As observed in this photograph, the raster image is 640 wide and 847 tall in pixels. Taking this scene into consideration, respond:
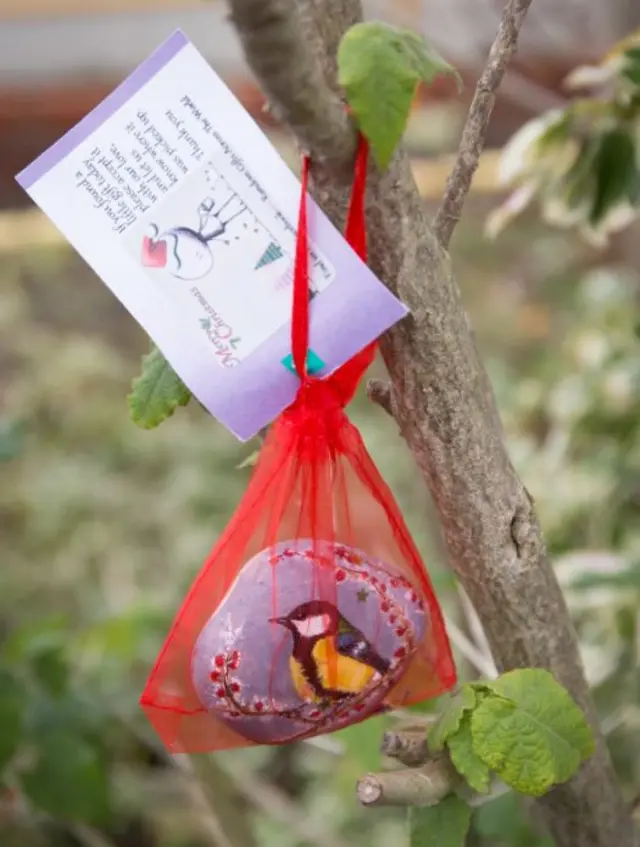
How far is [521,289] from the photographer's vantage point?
1.88m

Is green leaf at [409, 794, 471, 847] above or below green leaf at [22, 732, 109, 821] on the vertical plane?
below

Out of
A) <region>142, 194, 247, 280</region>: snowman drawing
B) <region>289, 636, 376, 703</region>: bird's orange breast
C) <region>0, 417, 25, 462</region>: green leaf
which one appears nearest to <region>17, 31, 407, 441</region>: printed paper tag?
<region>142, 194, 247, 280</region>: snowman drawing

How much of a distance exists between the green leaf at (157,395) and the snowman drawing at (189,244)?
2.1 inches

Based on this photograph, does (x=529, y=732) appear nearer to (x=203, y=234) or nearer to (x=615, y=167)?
(x=203, y=234)

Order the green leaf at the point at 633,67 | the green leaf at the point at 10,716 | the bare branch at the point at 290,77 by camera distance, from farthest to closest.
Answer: the green leaf at the point at 10,716
the green leaf at the point at 633,67
the bare branch at the point at 290,77

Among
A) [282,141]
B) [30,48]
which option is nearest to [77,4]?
[30,48]

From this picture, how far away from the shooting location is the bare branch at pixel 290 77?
11.5 inches

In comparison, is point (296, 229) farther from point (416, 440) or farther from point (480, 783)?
point (480, 783)

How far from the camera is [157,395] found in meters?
0.42

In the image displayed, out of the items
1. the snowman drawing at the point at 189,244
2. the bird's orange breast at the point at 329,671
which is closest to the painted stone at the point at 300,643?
the bird's orange breast at the point at 329,671

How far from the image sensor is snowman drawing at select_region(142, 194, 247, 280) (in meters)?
0.38

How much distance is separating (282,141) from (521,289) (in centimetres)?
80

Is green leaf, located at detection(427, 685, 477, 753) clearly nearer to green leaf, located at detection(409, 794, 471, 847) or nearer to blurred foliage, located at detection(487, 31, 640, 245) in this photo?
green leaf, located at detection(409, 794, 471, 847)

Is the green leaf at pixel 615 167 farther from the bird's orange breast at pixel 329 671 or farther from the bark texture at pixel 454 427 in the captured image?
the bird's orange breast at pixel 329 671
